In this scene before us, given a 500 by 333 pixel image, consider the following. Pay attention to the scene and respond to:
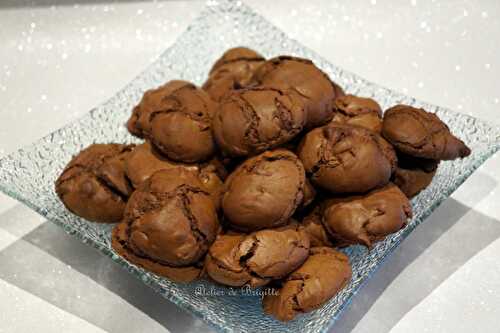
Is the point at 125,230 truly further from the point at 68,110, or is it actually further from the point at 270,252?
the point at 68,110

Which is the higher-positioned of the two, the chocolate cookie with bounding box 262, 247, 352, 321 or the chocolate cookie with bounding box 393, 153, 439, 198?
the chocolate cookie with bounding box 393, 153, 439, 198

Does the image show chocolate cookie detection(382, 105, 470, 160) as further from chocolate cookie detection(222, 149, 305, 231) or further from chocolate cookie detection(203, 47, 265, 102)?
chocolate cookie detection(203, 47, 265, 102)

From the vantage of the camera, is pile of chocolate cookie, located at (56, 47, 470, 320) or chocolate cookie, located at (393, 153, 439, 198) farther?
chocolate cookie, located at (393, 153, 439, 198)

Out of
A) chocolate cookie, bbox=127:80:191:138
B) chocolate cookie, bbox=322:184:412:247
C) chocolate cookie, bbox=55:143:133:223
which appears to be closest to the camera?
chocolate cookie, bbox=322:184:412:247

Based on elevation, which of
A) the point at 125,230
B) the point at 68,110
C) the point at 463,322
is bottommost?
the point at 463,322

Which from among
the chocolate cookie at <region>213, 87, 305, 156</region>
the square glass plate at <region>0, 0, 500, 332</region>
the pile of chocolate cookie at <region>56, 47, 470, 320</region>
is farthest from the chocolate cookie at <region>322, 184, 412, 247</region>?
the chocolate cookie at <region>213, 87, 305, 156</region>

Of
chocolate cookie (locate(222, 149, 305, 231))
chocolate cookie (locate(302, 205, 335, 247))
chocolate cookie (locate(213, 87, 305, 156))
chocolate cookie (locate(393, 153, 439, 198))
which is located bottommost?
chocolate cookie (locate(302, 205, 335, 247))

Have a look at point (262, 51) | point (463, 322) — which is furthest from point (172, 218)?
point (262, 51)
